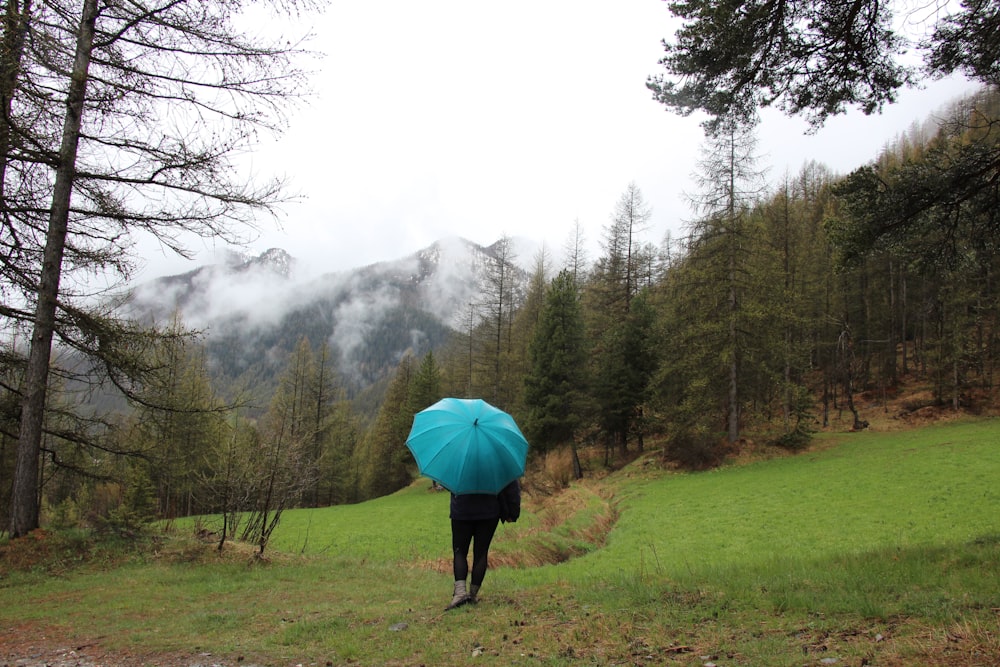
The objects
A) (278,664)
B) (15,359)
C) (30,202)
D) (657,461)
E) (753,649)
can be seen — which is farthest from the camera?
(657,461)

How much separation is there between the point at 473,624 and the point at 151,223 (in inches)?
303

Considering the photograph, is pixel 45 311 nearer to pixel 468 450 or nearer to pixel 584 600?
pixel 468 450

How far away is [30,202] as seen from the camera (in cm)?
788

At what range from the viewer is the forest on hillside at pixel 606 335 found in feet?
22.6

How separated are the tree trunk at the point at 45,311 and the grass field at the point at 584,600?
0.80 m

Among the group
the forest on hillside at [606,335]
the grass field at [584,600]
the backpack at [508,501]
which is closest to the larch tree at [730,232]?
the forest on hillside at [606,335]

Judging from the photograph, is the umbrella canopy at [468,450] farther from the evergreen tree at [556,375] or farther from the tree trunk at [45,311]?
the evergreen tree at [556,375]

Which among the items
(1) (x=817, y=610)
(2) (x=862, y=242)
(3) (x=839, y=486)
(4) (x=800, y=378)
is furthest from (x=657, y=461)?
(1) (x=817, y=610)

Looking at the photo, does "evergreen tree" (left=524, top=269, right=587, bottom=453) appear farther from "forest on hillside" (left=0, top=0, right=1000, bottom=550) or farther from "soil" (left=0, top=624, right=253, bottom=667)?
"soil" (left=0, top=624, right=253, bottom=667)

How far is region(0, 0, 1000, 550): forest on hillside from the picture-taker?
6902 millimetres

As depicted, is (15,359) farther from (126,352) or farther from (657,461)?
(657,461)

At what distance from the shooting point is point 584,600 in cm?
512

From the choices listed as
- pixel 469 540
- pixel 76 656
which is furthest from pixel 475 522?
pixel 76 656

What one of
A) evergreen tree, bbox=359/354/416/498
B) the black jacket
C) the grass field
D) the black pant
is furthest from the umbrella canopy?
evergreen tree, bbox=359/354/416/498
